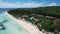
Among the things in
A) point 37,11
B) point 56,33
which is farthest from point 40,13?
point 56,33

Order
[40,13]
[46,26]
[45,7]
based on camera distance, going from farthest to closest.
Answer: [45,7] < [40,13] < [46,26]

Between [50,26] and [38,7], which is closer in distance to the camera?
[50,26]

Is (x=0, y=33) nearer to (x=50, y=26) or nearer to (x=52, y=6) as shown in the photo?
(x=50, y=26)

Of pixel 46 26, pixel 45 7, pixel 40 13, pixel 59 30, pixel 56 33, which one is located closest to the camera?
pixel 56 33

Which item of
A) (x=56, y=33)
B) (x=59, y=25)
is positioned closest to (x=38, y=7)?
(x=59, y=25)

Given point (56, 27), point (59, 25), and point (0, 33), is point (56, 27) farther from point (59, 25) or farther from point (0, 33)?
point (0, 33)

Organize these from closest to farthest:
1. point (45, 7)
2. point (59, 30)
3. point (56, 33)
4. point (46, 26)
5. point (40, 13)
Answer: point (56, 33) → point (59, 30) → point (46, 26) → point (40, 13) → point (45, 7)

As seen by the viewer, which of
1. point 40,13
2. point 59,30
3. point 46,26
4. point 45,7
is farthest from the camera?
point 45,7

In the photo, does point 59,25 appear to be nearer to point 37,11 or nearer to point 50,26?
point 50,26
